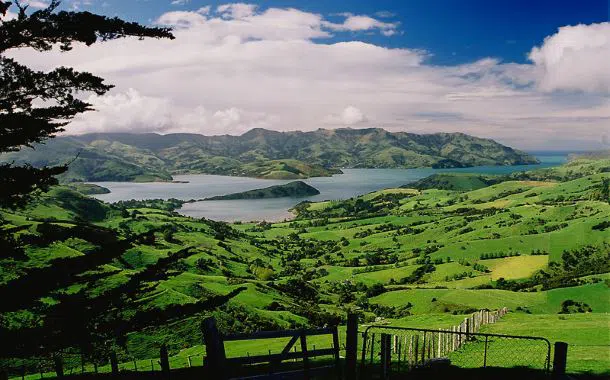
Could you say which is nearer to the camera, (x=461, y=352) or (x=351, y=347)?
(x=351, y=347)

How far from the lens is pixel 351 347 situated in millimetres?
15164

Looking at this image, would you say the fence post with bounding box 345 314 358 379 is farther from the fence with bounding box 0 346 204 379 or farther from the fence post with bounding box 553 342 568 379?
the fence with bounding box 0 346 204 379

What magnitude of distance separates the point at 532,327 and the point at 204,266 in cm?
14730

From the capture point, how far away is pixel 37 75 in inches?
664

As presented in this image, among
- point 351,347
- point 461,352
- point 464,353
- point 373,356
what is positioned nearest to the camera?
point 351,347

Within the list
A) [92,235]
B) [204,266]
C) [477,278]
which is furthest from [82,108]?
[477,278]

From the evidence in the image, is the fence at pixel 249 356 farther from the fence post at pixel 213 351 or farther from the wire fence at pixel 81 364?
the wire fence at pixel 81 364

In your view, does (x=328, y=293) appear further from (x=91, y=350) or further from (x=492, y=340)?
(x=91, y=350)

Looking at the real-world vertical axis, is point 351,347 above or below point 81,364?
above

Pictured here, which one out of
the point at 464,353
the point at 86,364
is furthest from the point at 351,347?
the point at 86,364

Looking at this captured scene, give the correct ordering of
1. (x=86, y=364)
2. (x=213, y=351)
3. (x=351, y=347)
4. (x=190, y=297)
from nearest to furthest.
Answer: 1. (x=213, y=351)
2. (x=351, y=347)
3. (x=86, y=364)
4. (x=190, y=297)

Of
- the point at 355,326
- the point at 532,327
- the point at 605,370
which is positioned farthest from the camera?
the point at 532,327

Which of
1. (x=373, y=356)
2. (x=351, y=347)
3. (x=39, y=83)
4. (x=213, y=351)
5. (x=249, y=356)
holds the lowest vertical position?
(x=373, y=356)

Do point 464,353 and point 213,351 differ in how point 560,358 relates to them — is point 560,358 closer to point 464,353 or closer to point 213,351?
point 213,351
